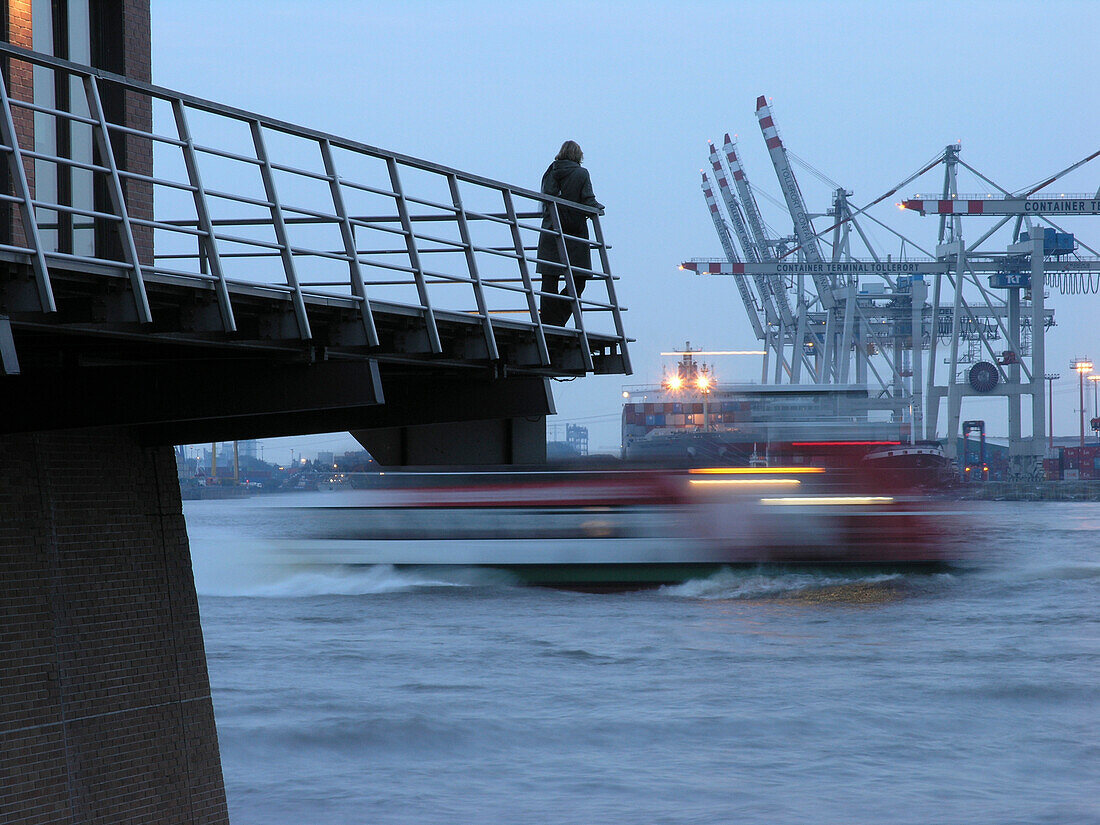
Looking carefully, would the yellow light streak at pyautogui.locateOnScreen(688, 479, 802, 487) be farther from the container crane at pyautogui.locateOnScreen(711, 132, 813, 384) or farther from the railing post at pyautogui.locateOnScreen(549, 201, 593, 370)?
the container crane at pyautogui.locateOnScreen(711, 132, 813, 384)

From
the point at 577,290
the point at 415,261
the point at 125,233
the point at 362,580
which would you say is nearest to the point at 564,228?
the point at 577,290

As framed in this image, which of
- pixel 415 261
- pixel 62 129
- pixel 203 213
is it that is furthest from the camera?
pixel 62 129

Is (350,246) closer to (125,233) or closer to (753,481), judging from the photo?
(125,233)

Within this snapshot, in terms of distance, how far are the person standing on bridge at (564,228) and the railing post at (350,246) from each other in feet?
8.03

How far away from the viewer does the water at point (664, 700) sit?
18875mm

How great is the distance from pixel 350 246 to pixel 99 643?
3.33m

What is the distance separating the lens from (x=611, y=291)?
10.6m

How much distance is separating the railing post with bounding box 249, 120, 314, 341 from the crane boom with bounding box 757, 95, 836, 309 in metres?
77.5

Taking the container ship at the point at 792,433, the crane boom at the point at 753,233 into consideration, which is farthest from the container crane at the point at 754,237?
the container ship at the point at 792,433

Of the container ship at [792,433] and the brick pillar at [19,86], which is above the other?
the brick pillar at [19,86]

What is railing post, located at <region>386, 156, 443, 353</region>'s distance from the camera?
8062 mm

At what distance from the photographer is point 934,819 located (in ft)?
57.6

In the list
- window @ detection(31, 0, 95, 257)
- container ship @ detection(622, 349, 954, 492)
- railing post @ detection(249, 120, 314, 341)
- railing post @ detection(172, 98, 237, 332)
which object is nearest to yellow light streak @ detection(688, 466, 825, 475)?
container ship @ detection(622, 349, 954, 492)

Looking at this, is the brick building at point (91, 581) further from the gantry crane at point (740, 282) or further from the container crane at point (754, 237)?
the gantry crane at point (740, 282)
